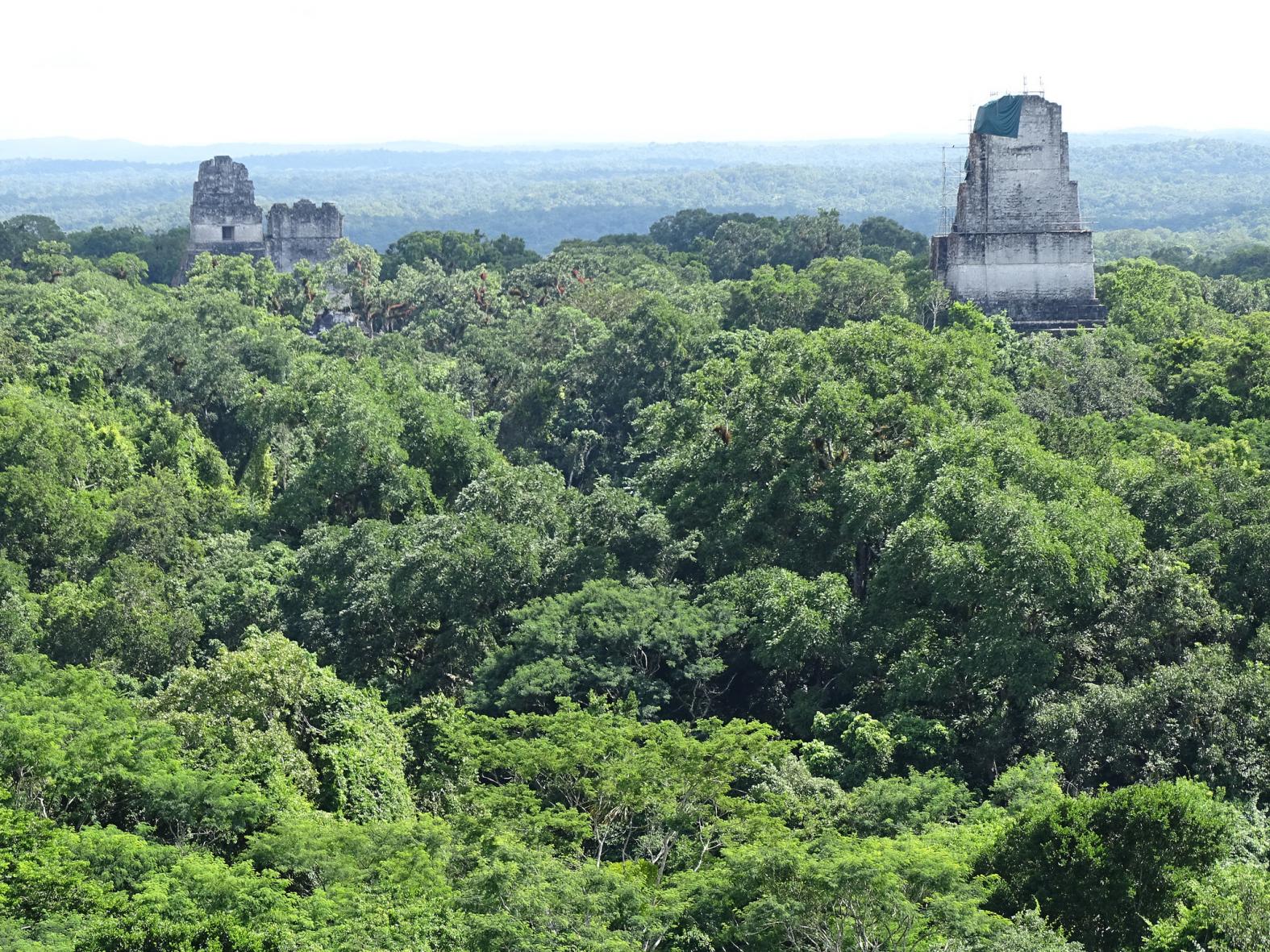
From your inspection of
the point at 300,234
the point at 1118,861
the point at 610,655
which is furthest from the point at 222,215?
the point at 1118,861

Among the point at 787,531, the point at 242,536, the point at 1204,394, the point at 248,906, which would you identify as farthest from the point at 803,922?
the point at 1204,394

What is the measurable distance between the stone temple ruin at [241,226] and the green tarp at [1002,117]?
109 feet

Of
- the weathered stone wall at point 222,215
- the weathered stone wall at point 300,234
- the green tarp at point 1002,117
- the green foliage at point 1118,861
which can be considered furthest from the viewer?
the weathered stone wall at point 222,215

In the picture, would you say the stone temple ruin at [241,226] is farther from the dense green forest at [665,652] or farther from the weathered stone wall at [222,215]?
the dense green forest at [665,652]

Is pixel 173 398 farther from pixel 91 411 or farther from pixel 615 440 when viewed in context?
pixel 615 440

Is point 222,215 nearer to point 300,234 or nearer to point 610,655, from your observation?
point 300,234

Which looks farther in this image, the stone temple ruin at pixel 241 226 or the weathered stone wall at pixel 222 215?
the weathered stone wall at pixel 222 215

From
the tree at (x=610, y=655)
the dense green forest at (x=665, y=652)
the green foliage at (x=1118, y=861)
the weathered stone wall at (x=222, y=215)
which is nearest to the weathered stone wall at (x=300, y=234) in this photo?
the weathered stone wall at (x=222, y=215)

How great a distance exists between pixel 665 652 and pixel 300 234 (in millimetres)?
46699

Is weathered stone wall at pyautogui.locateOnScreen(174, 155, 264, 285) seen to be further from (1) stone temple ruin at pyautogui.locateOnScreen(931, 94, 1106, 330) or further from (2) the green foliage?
(2) the green foliage

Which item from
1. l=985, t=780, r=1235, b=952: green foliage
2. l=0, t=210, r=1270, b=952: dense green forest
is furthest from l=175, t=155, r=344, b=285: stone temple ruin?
l=985, t=780, r=1235, b=952: green foliage

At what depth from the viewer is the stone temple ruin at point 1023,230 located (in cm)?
4269

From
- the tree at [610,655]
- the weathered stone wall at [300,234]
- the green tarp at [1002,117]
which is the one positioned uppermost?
the green tarp at [1002,117]

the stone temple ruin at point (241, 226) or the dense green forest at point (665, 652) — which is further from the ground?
the stone temple ruin at point (241, 226)
